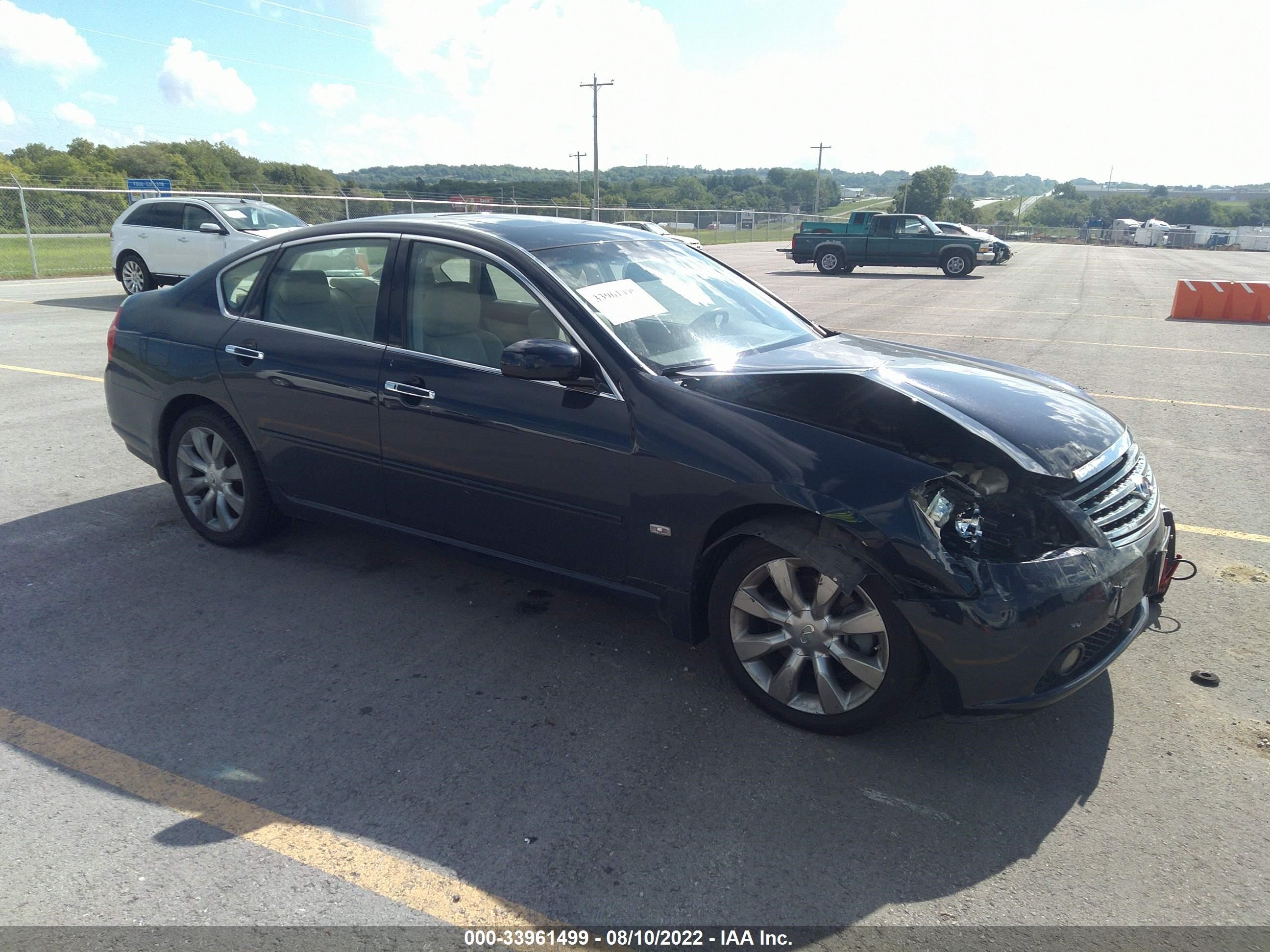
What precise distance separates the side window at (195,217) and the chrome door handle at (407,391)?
13.1 metres

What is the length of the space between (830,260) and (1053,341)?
53.1 ft

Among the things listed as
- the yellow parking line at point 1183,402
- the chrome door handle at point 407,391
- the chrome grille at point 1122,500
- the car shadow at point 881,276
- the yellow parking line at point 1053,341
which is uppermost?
the chrome door handle at point 407,391

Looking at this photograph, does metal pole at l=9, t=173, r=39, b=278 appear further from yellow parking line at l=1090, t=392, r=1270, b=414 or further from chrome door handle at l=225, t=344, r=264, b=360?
yellow parking line at l=1090, t=392, r=1270, b=414

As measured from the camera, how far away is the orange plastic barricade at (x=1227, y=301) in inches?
619

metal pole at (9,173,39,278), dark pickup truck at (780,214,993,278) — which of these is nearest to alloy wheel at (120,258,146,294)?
metal pole at (9,173,39,278)

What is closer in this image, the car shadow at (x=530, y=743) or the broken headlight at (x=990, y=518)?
the car shadow at (x=530, y=743)

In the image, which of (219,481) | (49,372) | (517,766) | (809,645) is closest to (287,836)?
(517,766)

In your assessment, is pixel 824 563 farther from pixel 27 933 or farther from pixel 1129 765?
pixel 27 933

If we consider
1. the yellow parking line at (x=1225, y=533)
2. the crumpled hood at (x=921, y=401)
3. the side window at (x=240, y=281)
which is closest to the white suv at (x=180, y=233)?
the side window at (x=240, y=281)

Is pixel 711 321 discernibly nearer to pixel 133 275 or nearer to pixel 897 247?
pixel 133 275

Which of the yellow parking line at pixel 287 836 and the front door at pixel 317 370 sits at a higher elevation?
the front door at pixel 317 370

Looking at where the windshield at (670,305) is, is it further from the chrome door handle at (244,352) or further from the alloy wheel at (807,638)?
the chrome door handle at (244,352)

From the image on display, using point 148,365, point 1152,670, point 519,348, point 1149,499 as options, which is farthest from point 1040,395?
point 148,365

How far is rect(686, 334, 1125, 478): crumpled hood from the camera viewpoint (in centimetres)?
314
